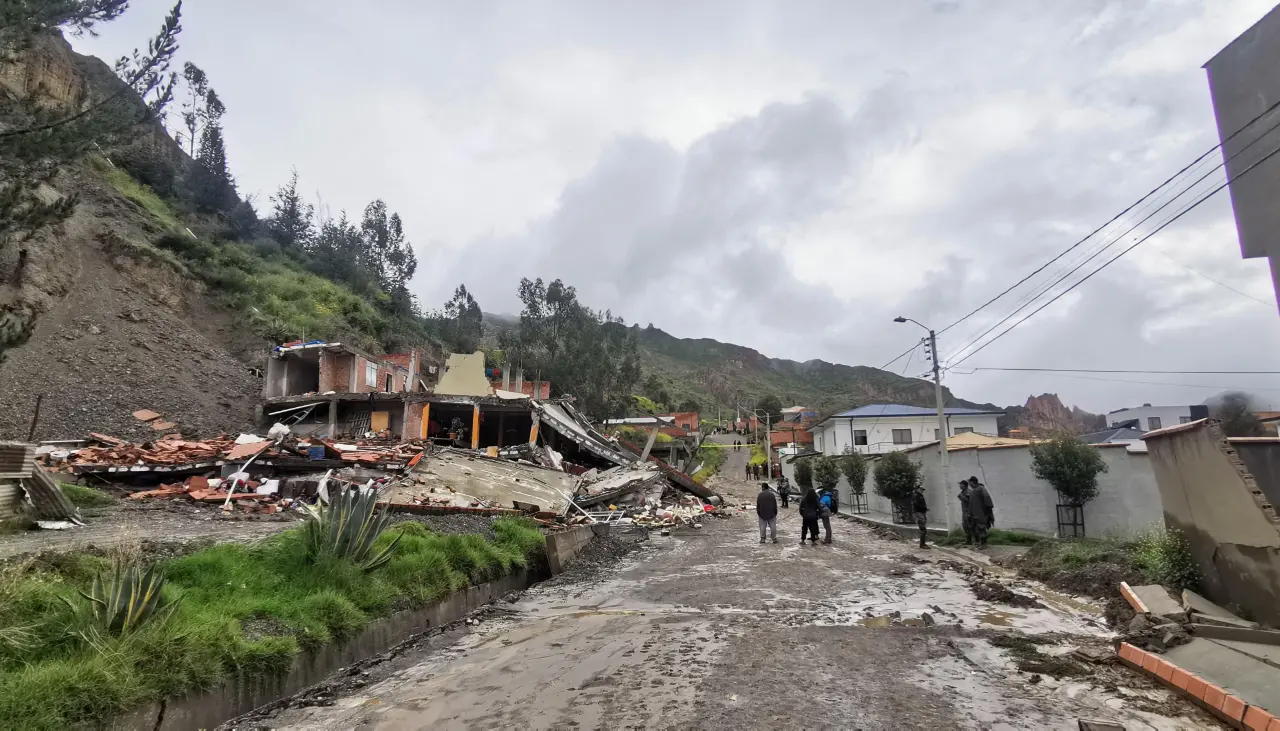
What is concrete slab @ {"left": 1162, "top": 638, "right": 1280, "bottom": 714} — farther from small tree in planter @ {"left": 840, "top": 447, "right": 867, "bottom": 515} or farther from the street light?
small tree in planter @ {"left": 840, "top": 447, "right": 867, "bottom": 515}

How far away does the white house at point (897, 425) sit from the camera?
52531mm

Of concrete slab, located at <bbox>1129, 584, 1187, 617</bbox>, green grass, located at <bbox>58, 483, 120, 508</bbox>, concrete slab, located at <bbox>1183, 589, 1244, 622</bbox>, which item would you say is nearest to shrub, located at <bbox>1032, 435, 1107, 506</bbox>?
concrete slab, located at <bbox>1129, 584, 1187, 617</bbox>

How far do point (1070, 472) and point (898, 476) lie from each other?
7.16 m

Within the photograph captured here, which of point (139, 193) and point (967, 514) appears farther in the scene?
point (139, 193)

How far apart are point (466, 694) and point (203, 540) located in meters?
5.68

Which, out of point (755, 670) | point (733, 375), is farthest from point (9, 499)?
point (733, 375)

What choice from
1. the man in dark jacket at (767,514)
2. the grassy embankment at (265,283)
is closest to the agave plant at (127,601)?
the man in dark jacket at (767,514)

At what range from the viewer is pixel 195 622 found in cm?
536

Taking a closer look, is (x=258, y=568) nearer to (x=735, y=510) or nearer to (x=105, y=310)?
(x=735, y=510)

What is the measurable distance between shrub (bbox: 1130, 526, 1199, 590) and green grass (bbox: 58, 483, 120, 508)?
19.0 metres

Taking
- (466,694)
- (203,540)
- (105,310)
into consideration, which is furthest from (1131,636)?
(105,310)

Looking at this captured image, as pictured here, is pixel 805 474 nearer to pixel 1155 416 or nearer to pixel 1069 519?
pixel 1069 519

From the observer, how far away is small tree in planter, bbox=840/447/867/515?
90.8ft

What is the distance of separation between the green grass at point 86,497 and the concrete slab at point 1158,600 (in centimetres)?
1843
